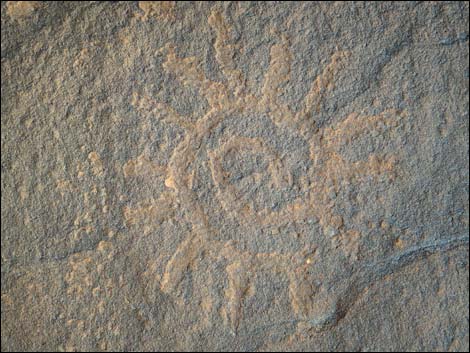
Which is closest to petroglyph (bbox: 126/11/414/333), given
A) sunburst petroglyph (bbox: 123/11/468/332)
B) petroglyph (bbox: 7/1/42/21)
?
sunburst petroglyph (bbox: 123/11/468/332)

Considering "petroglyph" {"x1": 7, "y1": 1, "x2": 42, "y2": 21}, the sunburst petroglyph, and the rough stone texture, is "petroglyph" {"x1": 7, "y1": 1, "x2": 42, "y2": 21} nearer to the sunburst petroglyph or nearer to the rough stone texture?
the rough stone texture

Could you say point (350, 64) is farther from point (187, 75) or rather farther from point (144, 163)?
point (144, 163)

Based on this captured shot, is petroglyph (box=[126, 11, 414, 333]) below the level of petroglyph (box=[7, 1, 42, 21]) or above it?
below

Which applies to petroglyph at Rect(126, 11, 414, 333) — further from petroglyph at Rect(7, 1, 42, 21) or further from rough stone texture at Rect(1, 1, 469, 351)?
petroglyph at Rect(7, 1, 42, 21)

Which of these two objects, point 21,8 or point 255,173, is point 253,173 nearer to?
point 255,173

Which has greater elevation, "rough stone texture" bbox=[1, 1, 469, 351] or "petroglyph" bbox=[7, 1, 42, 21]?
"petroglyph" bbox=[7, 1, 42, 21]

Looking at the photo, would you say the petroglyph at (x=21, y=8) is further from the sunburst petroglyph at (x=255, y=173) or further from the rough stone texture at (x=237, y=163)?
the sunburst petroglyph at (x=255, y=173)

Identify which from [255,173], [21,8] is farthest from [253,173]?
[21,8]
